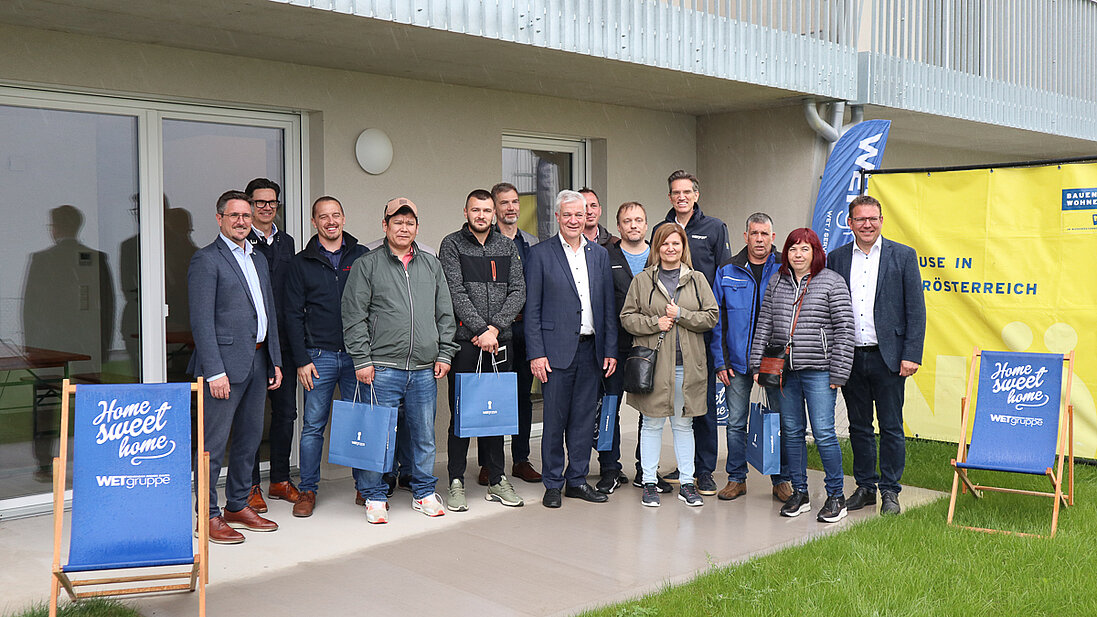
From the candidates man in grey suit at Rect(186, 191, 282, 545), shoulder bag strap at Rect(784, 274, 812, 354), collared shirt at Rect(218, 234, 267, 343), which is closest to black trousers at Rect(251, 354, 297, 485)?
man in grey suit at Rect(186, 191, 282, 545)

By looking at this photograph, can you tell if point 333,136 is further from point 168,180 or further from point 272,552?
point 272,552

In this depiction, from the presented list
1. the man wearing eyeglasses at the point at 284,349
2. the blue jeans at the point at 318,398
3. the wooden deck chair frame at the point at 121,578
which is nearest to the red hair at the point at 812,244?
the blue jeans at the point at 318,398

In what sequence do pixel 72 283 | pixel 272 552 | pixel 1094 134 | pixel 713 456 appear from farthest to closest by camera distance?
pixel 1094 134 → pixel 713 456 → pixel 72 283 → pixel 272 552

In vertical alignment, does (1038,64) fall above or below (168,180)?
above

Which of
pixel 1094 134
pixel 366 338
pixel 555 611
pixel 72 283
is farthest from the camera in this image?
pixel 1094 134

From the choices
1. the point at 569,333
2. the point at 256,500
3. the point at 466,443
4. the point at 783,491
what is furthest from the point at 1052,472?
the point at 256,500

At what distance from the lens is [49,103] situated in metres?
5.99

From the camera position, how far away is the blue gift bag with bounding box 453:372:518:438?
19.9 feet

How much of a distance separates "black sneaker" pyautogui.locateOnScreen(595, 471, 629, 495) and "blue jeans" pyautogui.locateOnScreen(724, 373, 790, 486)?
0.76m

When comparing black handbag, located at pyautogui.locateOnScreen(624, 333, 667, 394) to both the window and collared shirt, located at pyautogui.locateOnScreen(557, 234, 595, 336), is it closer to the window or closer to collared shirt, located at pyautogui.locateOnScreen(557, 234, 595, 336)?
collared shirt, located at pyautogui.locateOnScreen(557, 234, 595, 336)

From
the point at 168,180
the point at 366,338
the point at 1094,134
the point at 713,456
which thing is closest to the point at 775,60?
the point at 713,456

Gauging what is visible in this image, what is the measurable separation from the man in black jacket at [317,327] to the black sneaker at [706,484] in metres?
2.39

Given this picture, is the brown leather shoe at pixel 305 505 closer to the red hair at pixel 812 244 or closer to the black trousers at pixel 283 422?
the black trousers at pixel 283 422

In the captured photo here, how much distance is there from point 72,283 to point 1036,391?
235 inches
